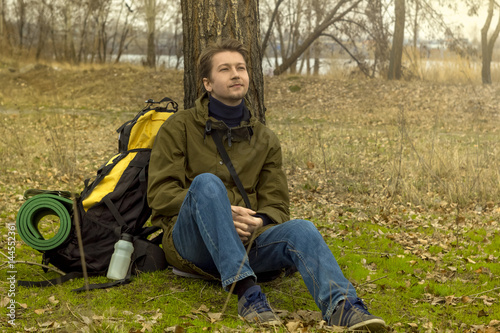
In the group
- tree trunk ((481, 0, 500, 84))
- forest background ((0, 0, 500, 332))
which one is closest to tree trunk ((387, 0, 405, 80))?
forest background ((0, 0, 500, 332))

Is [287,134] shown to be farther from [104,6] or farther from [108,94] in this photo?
[104,6]

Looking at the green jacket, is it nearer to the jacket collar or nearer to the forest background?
the jacket collar

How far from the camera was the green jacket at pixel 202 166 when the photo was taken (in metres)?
3.28

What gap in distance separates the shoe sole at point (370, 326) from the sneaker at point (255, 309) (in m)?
0.41

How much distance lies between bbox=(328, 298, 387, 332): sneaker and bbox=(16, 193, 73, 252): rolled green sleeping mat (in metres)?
1.84

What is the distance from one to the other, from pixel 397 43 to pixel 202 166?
15.7 meters

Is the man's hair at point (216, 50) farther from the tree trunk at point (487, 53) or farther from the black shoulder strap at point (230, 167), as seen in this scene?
the tree trunk at point (487, 53)

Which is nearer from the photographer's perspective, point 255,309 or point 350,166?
point 255,309

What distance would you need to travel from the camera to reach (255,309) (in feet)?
9.23

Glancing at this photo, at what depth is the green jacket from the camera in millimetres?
3279

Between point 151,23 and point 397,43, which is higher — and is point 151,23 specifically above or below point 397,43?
above

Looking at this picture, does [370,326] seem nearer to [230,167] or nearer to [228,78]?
[230,167]

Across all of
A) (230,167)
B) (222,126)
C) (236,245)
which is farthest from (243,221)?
(222,126)

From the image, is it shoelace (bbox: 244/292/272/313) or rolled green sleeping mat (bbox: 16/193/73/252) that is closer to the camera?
shoelace (bbox: 244/292/272/313)
